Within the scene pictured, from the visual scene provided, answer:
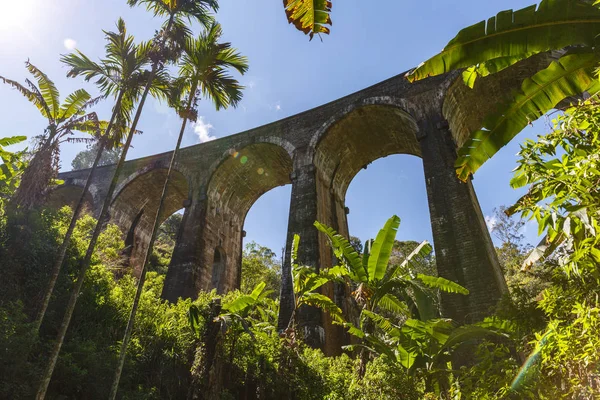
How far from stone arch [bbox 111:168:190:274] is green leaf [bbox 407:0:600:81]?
1515cm

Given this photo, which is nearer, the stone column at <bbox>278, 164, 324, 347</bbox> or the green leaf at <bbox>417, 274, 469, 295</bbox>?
the green leaf at <bbox>417, 274, 469, 295</bbox>

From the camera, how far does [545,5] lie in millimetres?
3389

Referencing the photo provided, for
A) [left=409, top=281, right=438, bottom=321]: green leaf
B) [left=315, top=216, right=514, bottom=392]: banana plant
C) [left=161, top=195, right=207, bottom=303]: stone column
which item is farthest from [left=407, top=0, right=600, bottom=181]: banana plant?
[left=161, top=195, right=207, bottom=303]: stone column

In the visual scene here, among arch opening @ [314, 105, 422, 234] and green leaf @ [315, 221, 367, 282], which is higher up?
arch opening @ [314, 105, 422, 234]

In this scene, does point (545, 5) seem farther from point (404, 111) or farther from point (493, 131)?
point (404, 111)

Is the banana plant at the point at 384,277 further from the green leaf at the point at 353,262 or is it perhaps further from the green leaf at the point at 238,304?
the green leaf at the point at 238,304

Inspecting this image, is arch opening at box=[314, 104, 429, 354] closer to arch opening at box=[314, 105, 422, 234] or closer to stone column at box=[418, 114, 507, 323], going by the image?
arch opening at box=[314, 105, 422, 234]

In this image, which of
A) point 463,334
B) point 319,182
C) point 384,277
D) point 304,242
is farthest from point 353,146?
Result: point 463,334

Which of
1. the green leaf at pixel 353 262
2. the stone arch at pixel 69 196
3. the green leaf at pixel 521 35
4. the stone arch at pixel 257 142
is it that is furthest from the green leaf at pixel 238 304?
the stone arch at pixel 69 196

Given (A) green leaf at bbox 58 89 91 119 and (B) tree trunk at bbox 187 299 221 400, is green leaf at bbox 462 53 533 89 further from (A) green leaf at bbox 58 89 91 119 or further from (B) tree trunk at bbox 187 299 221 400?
(A) green leaf at bbox 58 89 91 119

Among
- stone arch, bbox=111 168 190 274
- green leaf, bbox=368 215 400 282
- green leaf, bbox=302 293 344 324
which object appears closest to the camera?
green leaf, bbox=368 215 400 282

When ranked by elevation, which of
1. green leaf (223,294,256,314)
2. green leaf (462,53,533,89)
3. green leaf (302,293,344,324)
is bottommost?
green leaf (223,294,256,314)

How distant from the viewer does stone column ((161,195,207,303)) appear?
13609mm

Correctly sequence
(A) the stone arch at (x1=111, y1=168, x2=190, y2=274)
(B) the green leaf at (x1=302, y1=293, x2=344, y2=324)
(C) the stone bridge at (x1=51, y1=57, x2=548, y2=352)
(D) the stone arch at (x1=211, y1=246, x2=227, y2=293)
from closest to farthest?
(B) the green leaf at (x1=302, y1=293, x2=344, y2=324) < (C) the stone bridge at (x1=51, y1=57, x2=548, y2=352) < (D) the stone arch at (x1=211, y1=246, x2=227, y2=293) < (A) the stone arch at (x1=111, y1=168, x2=190, y2=274)
